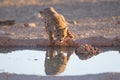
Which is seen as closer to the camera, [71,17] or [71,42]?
[71,42]

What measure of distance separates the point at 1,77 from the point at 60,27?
380cm

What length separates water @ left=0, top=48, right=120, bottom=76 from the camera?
34.1 ft

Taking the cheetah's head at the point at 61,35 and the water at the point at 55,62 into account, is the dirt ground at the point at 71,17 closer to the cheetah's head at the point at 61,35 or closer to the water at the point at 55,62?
the cheetah's head at the point at 61,35

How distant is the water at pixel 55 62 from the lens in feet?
34.1

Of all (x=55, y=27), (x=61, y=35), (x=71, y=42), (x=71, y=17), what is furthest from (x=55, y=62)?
(x=71, y=17)

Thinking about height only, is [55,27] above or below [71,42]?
above

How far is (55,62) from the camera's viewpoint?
11.3 meters

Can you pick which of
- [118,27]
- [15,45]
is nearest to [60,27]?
[15,45]

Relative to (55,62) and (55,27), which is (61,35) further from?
Result: (55,62)

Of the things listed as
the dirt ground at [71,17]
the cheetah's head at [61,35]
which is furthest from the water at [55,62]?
the dirt ground at [71,17]

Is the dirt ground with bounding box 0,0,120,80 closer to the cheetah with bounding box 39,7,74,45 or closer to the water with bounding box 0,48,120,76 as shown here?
the cheetah with bounding box 39,7,74,45

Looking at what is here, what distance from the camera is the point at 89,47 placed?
11938 mm

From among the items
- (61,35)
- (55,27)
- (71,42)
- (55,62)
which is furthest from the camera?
(55,27)

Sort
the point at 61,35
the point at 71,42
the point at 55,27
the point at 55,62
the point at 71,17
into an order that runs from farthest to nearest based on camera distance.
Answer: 1. the point at 71,17
2. the point at 55,27
3. the point at 61,35
4. the point at 71,42
5. the point at 55,62
